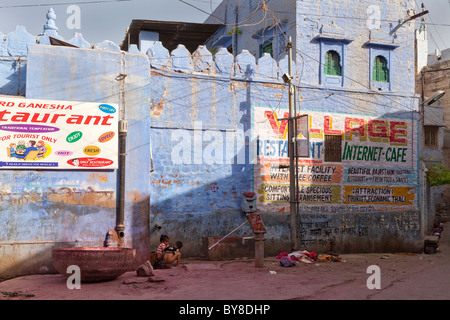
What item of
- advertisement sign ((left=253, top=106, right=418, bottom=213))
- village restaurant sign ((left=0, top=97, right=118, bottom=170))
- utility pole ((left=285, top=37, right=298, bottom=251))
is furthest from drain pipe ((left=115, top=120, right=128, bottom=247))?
utility pole ((left=285, top=37, right=298, bottom=251))

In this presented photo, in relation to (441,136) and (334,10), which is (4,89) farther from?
(441,136)

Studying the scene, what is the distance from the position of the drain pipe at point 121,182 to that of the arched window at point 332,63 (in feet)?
25.8

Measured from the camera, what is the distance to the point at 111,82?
483 inches

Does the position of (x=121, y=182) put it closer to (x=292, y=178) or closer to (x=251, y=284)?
(x=251, y=284)

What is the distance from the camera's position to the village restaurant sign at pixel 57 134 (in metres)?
11.2

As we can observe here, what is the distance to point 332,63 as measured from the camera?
57.3ft

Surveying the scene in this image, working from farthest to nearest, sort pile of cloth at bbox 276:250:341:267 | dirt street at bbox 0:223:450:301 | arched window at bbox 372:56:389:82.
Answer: arched window at bbox 372:56:389:82
pile of cloth at bbox 276:250:341:267
dirt street at bbox 0:223:450:301

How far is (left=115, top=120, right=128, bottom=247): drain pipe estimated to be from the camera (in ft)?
39.1

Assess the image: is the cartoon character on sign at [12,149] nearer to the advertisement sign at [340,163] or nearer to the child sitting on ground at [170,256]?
the child sitting on ground at [170,256]

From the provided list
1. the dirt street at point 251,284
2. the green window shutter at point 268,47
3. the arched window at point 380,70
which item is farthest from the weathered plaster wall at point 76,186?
the arched window at point 380,70

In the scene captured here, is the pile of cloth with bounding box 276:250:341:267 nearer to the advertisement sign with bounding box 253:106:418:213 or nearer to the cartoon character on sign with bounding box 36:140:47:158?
the advertisement sign with bounding box 253:106:418:213

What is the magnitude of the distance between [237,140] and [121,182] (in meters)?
3.83

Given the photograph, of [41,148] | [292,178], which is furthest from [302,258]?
[41,148]

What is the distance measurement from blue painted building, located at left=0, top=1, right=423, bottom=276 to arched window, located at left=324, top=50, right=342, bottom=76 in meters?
0.09
